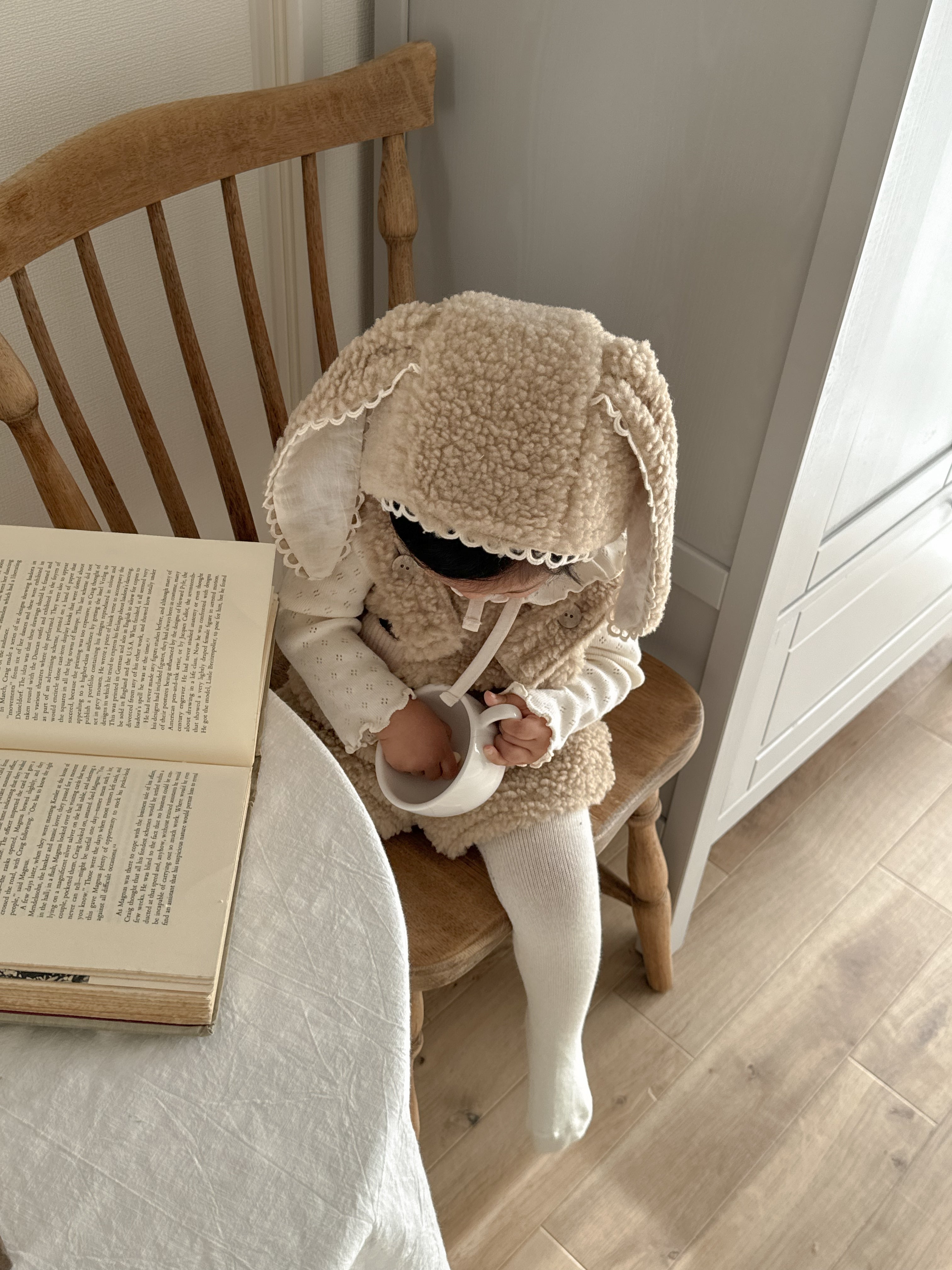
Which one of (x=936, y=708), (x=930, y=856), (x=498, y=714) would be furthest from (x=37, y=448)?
(x=936, y=708)

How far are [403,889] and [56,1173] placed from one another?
1.36ft

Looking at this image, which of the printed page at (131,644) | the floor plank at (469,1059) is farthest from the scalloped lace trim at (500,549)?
the floor plank at (469,1059)

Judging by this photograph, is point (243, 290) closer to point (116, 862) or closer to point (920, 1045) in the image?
point (116, 862)

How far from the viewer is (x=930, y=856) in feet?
4.78

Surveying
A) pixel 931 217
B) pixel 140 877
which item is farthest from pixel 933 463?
pixel 140 877

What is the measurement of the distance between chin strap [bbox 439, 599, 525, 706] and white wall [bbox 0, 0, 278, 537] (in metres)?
0.48

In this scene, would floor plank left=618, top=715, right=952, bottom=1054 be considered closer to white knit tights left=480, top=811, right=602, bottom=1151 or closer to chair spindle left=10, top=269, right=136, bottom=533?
white knit tights left=480, top=811, right=602, bottom=1151

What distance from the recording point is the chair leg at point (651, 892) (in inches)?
42.2

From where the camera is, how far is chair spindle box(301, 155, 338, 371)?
0.88 m

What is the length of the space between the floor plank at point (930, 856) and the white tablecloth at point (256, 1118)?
109 centimetres

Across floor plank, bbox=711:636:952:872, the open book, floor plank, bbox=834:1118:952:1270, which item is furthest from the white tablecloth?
floor plank, bbox=711:636:952:872

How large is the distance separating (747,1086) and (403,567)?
0.79 meters

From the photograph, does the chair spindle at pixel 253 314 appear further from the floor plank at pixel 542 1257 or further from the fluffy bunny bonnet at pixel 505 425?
the floor plank at pixel 542 1257

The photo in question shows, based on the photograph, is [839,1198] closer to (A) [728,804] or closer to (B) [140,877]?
(A) [728,804]
